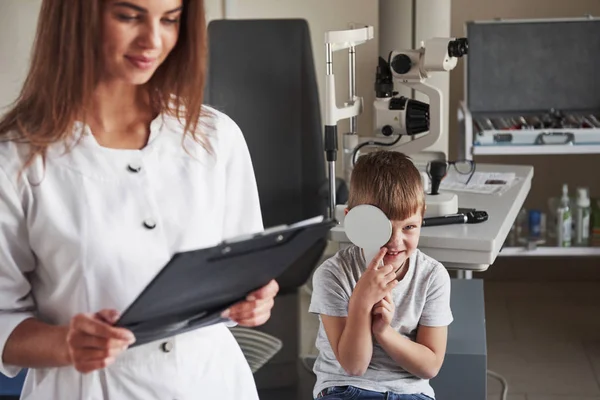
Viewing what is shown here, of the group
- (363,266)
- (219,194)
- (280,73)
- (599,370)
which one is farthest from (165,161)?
(599,370)

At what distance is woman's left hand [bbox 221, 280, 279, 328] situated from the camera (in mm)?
1231

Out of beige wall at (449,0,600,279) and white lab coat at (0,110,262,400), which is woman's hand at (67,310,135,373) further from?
beige wall at (449,0,600,279)

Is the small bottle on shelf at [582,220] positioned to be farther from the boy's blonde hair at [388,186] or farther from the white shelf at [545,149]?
the boy's blonde hair at [388,186]

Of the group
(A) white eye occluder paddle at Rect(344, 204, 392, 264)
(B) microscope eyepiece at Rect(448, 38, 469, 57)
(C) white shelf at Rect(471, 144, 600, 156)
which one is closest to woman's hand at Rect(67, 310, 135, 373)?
(A) white eye occluder paddle at Rect(344, 204, 392, 264)

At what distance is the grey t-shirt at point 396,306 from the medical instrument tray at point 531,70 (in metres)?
1.75

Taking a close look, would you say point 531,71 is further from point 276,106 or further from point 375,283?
point 375,283

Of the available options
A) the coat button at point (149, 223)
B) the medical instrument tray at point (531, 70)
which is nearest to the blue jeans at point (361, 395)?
the coat button at point (149, 223)

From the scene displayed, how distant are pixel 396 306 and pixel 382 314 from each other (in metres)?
0.12

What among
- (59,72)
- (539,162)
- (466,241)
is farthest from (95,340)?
(539,162)

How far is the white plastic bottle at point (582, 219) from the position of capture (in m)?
3.33

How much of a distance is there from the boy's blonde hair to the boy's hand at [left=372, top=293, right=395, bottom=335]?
0.17 m

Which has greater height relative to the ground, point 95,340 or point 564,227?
point 95,340

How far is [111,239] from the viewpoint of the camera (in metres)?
1.20

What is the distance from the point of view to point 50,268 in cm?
120
